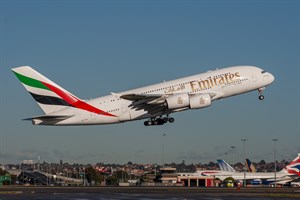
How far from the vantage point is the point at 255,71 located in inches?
3455

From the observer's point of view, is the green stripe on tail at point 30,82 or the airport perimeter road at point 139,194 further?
the green stripe on tail at point 30,82

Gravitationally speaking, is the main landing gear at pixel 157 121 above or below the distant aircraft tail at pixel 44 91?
below

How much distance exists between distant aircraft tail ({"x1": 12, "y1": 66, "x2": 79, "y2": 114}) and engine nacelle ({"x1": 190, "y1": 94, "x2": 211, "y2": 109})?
16.1m

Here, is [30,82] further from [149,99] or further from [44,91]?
[149,99]

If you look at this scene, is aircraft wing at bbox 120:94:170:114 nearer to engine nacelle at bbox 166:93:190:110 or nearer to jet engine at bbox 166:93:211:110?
engine nacelle at bbox 166:93:190:110

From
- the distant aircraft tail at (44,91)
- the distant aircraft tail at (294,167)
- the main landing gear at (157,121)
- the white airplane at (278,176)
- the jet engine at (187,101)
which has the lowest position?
the white airplane at (278,176)

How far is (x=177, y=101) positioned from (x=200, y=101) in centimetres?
317

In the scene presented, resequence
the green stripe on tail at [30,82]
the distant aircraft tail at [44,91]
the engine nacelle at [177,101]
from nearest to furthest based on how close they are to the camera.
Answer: the engine nacelle at [177,101]
the distant aircraft tail at [44,91]
the green stripe on tail at [30,82]

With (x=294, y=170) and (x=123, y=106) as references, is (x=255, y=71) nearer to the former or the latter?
(x=123, y=106)

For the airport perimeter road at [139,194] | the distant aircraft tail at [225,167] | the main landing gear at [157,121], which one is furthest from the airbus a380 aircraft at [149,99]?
the distant aircraft tail at [225,167]

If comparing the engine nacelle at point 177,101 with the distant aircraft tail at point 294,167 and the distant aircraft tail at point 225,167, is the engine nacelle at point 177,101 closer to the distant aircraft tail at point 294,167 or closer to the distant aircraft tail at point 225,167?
the distant aircraft tail at point 294,167

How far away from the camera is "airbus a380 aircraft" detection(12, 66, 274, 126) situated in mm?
83875

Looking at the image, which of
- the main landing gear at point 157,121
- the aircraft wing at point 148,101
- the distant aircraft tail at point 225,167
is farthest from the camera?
the distant aircraft tail at point 225,167

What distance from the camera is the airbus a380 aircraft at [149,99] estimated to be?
275 ft
